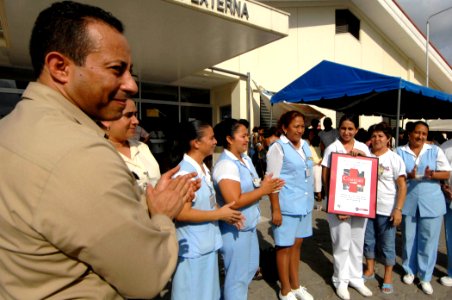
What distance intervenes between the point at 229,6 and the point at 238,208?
3.45 m

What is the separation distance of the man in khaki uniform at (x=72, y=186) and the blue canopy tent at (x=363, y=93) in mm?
4377

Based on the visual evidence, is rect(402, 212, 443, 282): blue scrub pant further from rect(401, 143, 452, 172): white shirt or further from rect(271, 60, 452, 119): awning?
rect(271, 60, 452, 119): awning

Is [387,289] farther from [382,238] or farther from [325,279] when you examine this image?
[325,279]

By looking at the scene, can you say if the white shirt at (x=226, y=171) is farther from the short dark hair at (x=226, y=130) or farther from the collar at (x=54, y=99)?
the collar at (x=54, y=99)

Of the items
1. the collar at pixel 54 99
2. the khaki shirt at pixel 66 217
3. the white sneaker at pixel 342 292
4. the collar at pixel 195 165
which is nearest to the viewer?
the khaki shirt at pixel 66 217

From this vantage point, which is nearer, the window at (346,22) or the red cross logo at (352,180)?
the red cross logo at (352,180)

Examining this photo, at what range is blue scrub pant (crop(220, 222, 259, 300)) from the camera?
239 centimetres

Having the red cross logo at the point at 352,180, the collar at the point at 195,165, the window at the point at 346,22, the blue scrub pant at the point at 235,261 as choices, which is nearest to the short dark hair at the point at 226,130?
the collar at the point at 195,165

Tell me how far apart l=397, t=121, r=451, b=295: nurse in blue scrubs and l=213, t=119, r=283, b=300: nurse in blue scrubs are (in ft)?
6.15

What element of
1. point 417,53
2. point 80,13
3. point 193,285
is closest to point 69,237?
point 80,13

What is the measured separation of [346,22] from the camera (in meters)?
11.7

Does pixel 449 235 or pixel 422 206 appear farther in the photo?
pixel 449 235

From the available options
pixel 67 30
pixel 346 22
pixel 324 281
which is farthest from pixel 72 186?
pixel 346 22

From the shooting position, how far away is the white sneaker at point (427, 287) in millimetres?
3151
